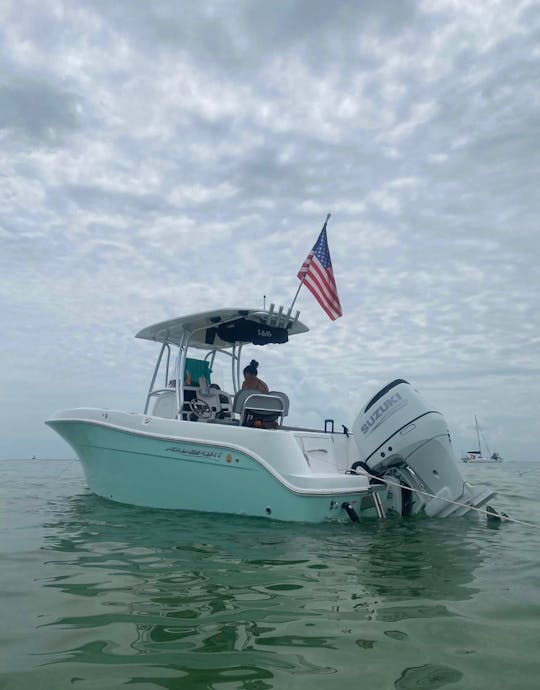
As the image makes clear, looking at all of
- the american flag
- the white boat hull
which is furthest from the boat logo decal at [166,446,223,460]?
the american flag

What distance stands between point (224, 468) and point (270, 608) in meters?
3.71

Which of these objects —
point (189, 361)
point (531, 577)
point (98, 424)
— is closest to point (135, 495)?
point (98, 424)

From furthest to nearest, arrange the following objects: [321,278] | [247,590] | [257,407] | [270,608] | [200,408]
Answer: [321,278] < [200,408] < [257,407] < [247,590] < [270,608]

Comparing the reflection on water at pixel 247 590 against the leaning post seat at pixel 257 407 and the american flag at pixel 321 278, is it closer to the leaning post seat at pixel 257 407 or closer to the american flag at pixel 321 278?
the leaning post seat at pixel 257 407

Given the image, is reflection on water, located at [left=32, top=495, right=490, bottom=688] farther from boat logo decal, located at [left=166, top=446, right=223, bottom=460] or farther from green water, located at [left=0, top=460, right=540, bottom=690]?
boat logo decal, located at [left=166, top=446, right=223, bottom=460]

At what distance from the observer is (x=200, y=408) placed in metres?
9.34

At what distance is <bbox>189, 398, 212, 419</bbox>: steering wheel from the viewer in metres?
9.07

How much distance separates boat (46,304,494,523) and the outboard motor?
0.01 metres

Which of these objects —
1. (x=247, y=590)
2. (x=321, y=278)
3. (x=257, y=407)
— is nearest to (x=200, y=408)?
(x=257, y=407)

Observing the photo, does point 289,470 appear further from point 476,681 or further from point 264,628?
point 476,681

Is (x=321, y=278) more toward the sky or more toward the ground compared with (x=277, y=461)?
more toward the sky

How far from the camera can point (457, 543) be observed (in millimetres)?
5820

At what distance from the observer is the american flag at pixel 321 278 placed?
31.1 feet

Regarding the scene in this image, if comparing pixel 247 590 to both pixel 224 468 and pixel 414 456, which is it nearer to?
pixel 224 468
